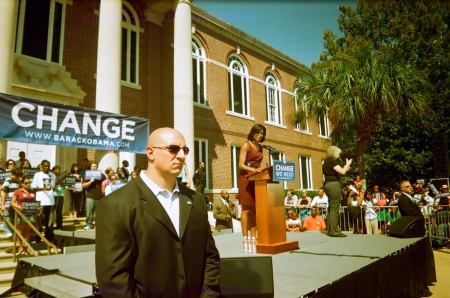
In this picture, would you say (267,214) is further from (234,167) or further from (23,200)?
(234,167)

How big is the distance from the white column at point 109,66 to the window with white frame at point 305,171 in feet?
51.8

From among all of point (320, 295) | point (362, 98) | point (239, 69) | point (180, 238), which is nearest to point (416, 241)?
point (320, 295)

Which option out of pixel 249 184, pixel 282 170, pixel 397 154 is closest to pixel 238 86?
pixel 397 154

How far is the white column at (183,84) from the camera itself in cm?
1259

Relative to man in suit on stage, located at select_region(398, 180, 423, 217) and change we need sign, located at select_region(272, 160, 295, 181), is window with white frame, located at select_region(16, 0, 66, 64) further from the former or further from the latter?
man in suit on stage, located at select_region(398, 180, 423, 217)

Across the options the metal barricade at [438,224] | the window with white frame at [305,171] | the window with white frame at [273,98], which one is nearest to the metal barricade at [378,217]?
the metal barricade at [438,224]

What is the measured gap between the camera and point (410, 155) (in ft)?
59.4

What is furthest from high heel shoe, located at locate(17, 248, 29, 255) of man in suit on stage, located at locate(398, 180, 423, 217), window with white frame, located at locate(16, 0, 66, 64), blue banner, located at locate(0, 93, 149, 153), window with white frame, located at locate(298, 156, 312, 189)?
window with white frame, located at locate(298, 156, 312, 189)

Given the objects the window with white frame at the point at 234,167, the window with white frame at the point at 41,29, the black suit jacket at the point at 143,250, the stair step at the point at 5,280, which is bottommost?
the stair step at the point at 5,280

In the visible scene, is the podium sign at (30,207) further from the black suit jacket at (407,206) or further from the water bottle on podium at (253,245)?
the black suit jacket at (407,206)

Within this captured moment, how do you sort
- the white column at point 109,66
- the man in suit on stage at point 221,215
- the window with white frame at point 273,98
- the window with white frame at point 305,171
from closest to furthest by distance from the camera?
the white column at point 109,66 < the man in suit on stage at point 221,215 < the window with white frame at point 273,98 < the window with white frame at point 305,171

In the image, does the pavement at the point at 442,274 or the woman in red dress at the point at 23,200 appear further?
the woman in red dress at the point at 23,200

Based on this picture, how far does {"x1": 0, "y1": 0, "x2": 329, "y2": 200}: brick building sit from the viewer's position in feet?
35.5

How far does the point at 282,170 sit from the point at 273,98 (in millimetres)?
17709
